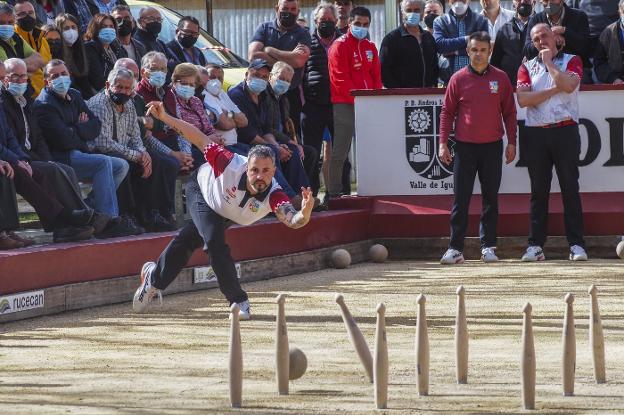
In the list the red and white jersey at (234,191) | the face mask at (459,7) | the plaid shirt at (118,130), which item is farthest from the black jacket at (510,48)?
the red and white jersey at (234,191)

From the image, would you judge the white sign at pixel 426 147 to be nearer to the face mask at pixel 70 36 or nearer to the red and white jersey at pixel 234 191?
the face mask at pixel 70 36

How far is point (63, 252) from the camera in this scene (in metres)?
12.7

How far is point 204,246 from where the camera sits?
12.1 meters

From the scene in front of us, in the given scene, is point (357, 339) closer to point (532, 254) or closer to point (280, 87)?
point (532, 254)

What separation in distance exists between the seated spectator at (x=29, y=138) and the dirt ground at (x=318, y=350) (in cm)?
111

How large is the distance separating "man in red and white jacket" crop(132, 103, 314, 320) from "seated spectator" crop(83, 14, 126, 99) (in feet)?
11.0

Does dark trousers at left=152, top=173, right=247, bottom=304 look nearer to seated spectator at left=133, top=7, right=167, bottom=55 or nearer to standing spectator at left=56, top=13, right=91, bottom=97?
standing spectator at left=56, top=13, right=91, bottom=97

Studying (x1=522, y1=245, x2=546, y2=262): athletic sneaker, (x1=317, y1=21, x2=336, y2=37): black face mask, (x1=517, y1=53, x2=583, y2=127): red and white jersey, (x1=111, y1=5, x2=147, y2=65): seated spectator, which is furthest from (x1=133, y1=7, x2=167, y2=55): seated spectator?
(x1=522, y1=245, x2=546, y2=262): athletic sneaker

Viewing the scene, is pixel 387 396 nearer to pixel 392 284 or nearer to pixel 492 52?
pixel 392 284

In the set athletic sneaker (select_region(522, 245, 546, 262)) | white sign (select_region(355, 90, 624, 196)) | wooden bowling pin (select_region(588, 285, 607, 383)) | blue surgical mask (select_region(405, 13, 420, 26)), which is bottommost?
athletic sneaker (select_region(522, 245, 546, 262))

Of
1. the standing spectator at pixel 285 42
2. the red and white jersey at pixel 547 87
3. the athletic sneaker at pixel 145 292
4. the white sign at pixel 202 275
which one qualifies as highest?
the standing spectator at pixel 285 42

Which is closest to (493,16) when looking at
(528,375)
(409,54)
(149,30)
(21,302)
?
(409,54)

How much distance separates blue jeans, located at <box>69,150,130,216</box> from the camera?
45.0ft

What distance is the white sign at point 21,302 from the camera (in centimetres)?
1193
